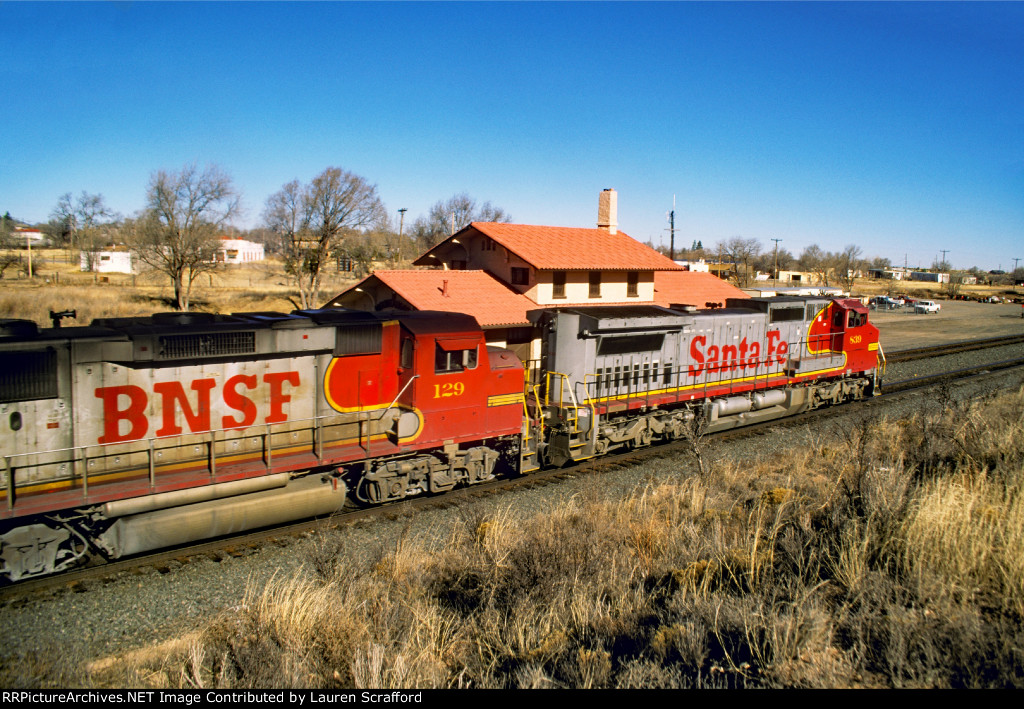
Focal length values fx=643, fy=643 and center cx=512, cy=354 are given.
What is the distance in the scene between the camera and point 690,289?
104ft

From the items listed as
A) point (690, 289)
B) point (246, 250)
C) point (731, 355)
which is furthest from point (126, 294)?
point (246, 250)

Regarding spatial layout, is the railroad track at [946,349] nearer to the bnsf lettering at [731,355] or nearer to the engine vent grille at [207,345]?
the bnsf lettering at [731,355]

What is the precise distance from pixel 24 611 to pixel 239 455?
3049 mm

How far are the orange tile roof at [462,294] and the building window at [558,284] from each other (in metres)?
1.18

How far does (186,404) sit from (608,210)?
2389cm

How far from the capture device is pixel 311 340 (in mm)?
10078

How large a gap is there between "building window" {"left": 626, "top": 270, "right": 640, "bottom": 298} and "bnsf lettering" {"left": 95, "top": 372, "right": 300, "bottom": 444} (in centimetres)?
1910

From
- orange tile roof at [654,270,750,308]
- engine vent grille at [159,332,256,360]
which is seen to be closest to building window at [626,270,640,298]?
orange tile roof at [654,270,750,308]

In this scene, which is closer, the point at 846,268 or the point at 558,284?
the point at 558,284

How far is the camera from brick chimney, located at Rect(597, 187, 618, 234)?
29953 mm

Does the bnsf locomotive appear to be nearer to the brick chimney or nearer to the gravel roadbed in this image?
the gravel roadbed

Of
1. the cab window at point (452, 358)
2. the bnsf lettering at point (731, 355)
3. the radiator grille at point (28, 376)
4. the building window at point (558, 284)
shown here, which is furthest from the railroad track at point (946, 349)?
the radiator grille at point (28, 376)

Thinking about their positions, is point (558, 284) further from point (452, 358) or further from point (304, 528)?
point (304, 528)
